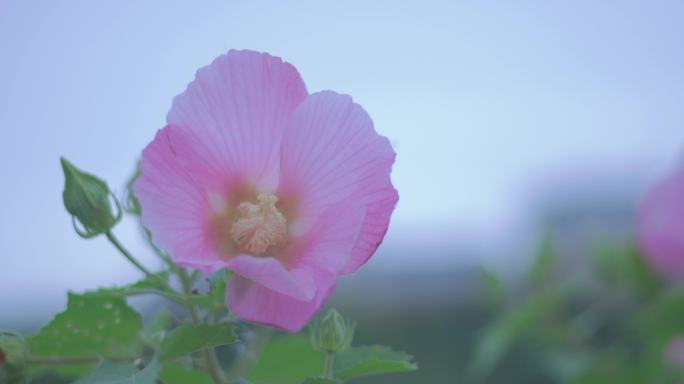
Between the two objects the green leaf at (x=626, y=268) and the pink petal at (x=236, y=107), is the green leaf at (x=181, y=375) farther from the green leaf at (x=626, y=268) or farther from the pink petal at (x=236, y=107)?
the green leaf at (x=626, y=268)

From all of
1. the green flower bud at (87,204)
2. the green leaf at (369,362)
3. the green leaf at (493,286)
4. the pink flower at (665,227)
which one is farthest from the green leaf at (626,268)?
the green flower bud at (87,204)

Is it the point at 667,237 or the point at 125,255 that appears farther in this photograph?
the point at 667,237

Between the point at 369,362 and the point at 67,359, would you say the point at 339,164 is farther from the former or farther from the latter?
the point at 67,359

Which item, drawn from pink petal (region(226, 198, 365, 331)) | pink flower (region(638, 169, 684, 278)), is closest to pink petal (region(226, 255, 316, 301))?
pink petal (region(226, 198, 365, 331))

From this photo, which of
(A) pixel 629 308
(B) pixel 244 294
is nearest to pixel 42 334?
(B) pixel 244 294

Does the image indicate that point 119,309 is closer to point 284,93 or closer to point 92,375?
point 92,375

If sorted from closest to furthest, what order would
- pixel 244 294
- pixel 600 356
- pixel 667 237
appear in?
pixel 244 294
pixel 667 237
pixel 600 356
